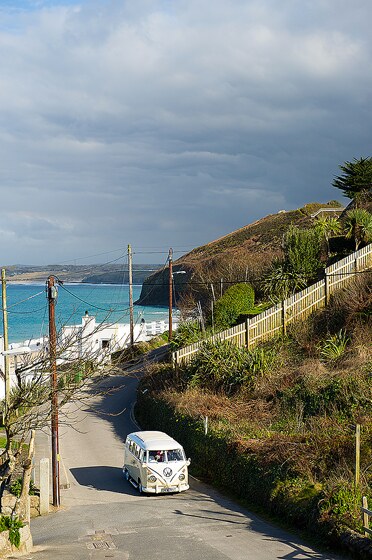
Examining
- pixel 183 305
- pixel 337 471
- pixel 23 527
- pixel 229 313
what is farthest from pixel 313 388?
pixel 183 305

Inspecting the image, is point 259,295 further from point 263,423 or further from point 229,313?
point 263,423

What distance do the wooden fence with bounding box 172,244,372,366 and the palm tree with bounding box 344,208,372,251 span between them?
4228 mm

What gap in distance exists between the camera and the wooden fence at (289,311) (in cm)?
3114

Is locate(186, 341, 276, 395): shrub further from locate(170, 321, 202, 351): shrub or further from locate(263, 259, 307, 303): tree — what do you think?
locate(263, 259, 307, 303): tree

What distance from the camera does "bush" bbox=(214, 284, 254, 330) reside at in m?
36.8

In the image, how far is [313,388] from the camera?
899 inches

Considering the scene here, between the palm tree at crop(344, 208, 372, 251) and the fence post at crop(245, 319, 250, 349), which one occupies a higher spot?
the palm tree at crop(344, 208, 372, 251)

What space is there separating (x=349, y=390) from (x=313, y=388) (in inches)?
66.1

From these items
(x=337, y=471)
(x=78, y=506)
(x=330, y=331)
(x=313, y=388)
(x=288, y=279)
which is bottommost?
(x=78, y=506)

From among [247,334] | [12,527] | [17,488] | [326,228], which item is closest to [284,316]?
[247,334]

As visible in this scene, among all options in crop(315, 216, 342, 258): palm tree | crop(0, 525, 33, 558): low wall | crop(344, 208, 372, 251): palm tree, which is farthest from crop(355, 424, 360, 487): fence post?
crop(315, 216, 342, 258): palm tree

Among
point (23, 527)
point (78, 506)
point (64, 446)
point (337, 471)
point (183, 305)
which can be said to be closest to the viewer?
point (23, 527)

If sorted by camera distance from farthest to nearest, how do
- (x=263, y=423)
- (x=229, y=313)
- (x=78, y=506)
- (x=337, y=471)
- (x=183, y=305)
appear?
(x=183, y=305) → (x=229, y=313) → (x=263, y=423) → (x=78, y=506) → (x=337, y=471)

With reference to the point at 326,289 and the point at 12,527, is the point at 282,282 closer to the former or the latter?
the point at 326,289
